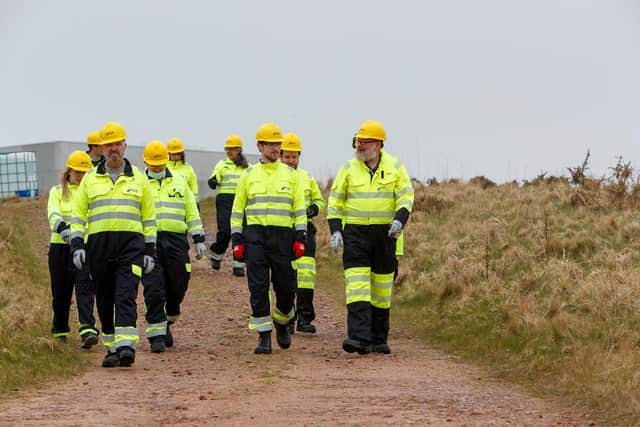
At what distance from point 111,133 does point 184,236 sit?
218 centimetres

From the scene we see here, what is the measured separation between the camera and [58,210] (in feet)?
40.9

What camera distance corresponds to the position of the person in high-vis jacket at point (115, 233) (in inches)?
428

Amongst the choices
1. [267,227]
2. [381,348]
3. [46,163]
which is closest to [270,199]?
[267,227]

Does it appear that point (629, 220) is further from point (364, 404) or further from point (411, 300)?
point (364, 404)

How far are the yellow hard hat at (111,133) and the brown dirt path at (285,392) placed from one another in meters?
2.22

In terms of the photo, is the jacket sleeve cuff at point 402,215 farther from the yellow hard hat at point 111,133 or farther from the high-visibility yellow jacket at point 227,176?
the high-visibility yellow jacket at point 227,176

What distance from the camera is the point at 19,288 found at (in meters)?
15.2

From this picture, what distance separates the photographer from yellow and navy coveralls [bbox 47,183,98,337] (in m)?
12.3

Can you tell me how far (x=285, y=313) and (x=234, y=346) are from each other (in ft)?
2.71

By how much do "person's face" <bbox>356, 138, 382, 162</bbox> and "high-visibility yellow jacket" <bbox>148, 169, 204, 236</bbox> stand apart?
2.02 metres

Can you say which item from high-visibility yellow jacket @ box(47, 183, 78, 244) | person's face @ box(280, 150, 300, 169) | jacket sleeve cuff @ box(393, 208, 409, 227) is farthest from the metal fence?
jacket sleeve cuff @ box(393, 208, 409, 227)

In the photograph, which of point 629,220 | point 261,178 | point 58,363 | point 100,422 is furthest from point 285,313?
point 629,220

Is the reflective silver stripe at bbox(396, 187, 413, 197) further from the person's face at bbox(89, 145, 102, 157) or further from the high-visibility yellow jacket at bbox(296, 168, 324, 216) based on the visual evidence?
the person's face at bbox(89, 145, 102, 157)

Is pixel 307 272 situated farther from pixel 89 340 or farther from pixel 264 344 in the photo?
pixel 89 340
